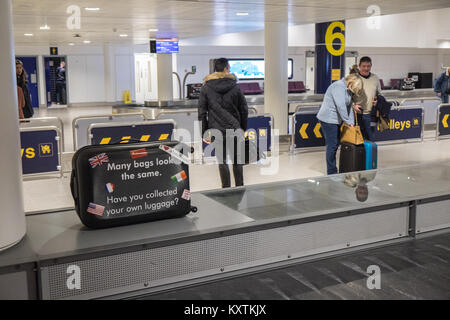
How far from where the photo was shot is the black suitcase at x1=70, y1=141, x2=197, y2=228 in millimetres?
3180

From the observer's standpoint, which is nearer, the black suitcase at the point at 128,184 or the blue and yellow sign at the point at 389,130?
the black suitcase at the point at 128,184

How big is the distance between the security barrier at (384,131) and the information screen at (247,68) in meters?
14.4

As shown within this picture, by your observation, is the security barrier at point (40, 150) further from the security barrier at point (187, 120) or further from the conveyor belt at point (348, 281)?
the conveyor belt at point (348, 281)

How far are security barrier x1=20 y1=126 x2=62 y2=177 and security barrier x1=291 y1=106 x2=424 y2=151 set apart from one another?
445 cm

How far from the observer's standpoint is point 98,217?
325cm

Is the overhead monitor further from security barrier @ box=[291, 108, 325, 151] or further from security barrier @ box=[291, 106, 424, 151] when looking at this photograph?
security barrier @ box=[291, 108, 325, 151]

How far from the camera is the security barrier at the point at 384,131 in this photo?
10.6 meters

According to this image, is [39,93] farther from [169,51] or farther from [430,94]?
[430,94]

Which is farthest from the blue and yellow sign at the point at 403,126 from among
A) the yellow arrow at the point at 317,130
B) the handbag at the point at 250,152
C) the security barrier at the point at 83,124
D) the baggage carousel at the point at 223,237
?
the baggage carousel at the point at 223,237

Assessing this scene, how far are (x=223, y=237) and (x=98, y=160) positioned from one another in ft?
3.02

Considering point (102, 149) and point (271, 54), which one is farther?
point (271, 54)

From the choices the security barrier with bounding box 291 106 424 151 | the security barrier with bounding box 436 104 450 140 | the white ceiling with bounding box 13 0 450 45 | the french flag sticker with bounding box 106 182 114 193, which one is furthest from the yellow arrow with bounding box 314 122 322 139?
the french flag sticker with bounding box 106 182 114 193
